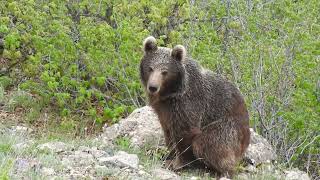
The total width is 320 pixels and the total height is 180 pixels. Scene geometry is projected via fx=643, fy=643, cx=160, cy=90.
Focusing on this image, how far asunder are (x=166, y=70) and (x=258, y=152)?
6.45ft

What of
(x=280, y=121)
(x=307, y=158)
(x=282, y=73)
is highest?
(x=282, y=73)

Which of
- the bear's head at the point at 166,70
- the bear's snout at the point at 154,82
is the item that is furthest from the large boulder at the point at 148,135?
the bear's snout at the point at 154,82

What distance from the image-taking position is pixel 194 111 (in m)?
8.12

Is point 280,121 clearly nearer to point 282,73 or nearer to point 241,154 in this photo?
point 282,73

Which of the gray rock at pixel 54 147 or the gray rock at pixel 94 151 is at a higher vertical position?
the gray rock at pixel 54 147

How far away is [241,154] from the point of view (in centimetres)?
839

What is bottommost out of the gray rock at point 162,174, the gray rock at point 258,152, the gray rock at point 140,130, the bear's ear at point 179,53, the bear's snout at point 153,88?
the gray rock at point 258,152

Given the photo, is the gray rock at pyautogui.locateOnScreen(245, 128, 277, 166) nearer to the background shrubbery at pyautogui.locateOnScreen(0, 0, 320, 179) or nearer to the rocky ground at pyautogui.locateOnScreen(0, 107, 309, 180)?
the rocky ground at pyautogui.locateOnScreen(0, 107, 309, 180)

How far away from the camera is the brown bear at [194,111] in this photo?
8.07 metres

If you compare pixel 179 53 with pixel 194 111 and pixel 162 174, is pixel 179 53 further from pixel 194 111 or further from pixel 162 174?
pixel 162 174

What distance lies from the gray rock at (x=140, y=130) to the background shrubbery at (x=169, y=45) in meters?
1.85

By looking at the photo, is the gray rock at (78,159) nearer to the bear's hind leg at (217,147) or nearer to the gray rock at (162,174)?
the gray rock at (162,174)

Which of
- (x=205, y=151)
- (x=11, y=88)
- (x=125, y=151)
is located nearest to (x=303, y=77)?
(x=205, y=151)

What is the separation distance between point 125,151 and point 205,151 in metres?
1.05
